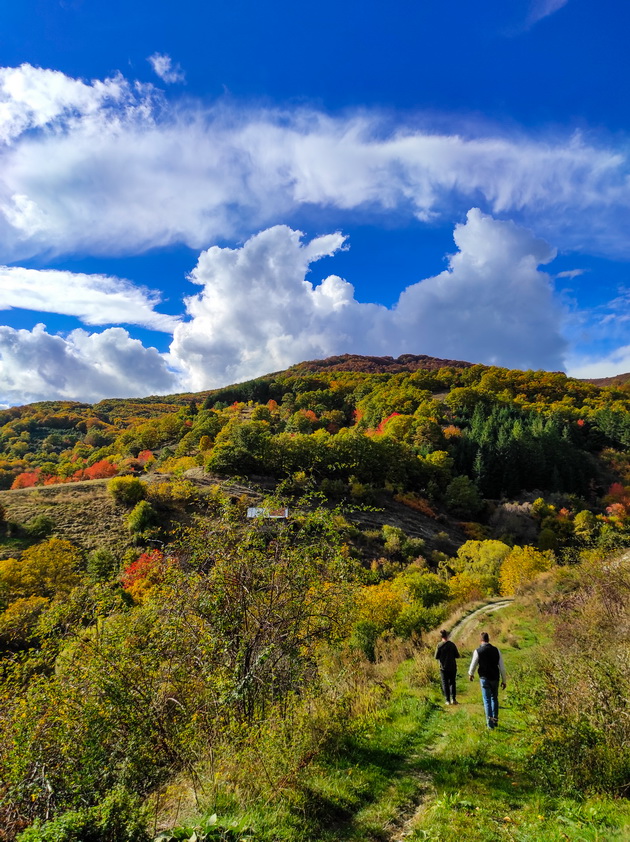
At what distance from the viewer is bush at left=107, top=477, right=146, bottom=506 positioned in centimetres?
4125

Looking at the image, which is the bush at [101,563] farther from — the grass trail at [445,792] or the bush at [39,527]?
the grass trail at [445,792]

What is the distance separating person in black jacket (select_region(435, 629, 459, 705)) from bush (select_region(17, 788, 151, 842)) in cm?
631

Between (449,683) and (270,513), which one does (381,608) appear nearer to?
(449,683)

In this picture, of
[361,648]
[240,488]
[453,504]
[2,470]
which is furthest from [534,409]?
[2,470]

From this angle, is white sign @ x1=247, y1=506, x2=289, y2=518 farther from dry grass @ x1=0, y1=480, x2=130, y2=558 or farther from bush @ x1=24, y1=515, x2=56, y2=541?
bush @ x1=24, y1=515, x2=56, y2=541

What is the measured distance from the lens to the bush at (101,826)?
3.44 meters

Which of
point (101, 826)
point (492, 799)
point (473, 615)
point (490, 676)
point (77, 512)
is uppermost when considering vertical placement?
point (77, 512)

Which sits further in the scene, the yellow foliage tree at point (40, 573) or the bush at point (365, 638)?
the yellow foliage tree at point (40, 573)

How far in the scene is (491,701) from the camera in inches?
275

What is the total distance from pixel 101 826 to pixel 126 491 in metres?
41.9

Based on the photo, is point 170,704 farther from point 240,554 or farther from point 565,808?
point 565,808

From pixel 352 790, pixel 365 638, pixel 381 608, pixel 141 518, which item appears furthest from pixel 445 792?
pixel 141 518

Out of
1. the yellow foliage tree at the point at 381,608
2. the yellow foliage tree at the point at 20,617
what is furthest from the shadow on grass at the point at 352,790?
the yellow foliage tree at the point at 381,608

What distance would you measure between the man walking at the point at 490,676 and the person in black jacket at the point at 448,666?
0.89 meters
